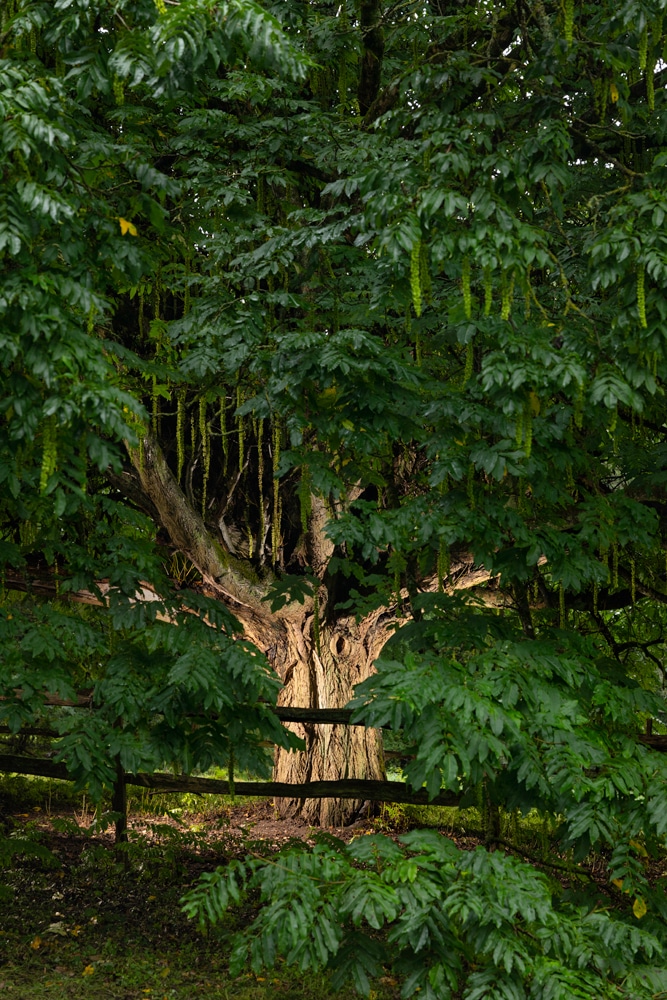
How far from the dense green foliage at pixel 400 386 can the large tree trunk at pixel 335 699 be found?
2.26 meters

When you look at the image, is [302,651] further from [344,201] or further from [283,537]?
[344,201]

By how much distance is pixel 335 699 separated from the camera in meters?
7.18

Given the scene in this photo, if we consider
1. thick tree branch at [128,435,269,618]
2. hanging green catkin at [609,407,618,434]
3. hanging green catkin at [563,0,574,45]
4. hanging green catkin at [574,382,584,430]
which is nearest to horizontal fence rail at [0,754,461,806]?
thick tree branch at [128,435,269,618]

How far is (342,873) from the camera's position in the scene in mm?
3797

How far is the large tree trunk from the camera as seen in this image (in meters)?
7.16

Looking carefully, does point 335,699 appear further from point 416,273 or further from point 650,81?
point 650,81

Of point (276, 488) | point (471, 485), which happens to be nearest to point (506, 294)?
point (471, 485)

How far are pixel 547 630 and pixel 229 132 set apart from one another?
8.73 ft

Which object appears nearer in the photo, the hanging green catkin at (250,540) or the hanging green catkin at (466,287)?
the hanging green catkin at (466,287)

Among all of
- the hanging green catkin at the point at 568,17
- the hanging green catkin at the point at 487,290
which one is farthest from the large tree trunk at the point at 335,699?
the hanging green catkin at the point at 568,17

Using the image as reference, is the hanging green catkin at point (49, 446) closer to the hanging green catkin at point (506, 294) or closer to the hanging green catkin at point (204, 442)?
the hanging green catkin at point (506, 294)

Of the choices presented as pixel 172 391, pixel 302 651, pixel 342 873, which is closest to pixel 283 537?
pixel 302 651

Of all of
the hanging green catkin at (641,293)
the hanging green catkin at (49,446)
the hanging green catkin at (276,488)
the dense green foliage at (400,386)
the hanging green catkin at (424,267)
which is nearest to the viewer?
the hanging green catkin at (49,446)

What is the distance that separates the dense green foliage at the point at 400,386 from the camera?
123 inches
